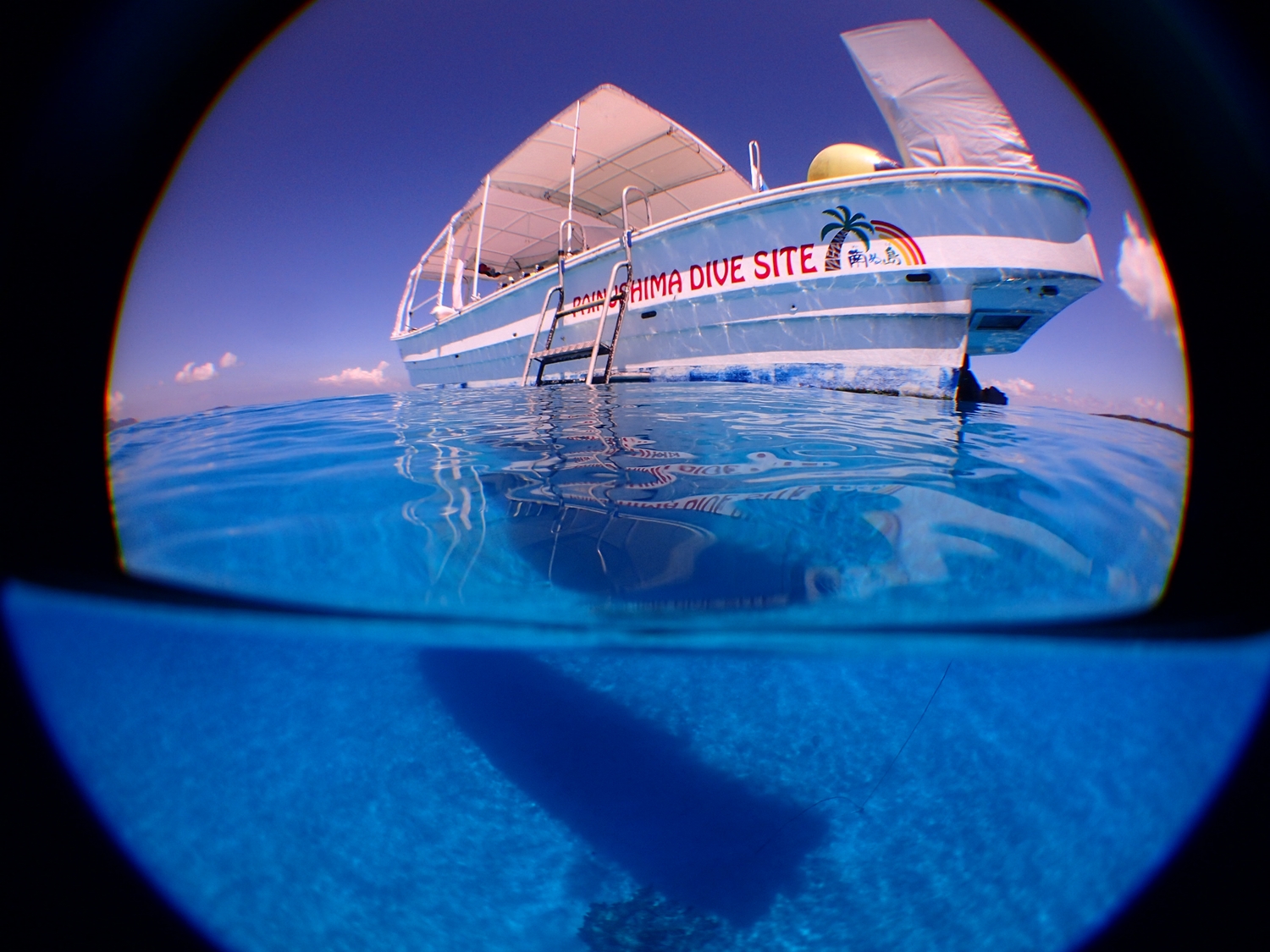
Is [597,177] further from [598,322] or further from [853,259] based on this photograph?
[853,259]

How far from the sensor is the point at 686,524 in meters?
1.42

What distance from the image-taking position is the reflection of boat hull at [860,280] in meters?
3.57

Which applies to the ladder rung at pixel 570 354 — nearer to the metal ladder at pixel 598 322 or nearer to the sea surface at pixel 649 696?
the metal ladder at pixel 598 322

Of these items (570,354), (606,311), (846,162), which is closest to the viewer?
(846,162)

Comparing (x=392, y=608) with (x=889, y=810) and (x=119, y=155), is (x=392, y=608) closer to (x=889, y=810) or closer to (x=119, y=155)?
(x=119, y=155)

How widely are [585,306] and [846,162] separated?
351 centimetres

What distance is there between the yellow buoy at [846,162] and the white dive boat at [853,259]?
0.03m


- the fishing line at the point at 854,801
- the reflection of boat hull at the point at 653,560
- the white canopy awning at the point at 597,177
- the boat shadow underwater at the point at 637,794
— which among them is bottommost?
the fishing line at the point at 854,801

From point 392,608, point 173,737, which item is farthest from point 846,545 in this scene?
point 173,737

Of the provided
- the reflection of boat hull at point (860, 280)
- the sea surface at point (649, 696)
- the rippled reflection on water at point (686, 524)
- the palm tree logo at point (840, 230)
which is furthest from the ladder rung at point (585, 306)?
the sea surface at point (649, 696)

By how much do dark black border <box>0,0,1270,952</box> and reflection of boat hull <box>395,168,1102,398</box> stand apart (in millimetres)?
3265

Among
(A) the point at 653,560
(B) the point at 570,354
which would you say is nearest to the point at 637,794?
(A) the point at 653,560

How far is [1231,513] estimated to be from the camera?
0.88 m

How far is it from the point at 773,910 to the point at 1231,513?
5.29 ft
